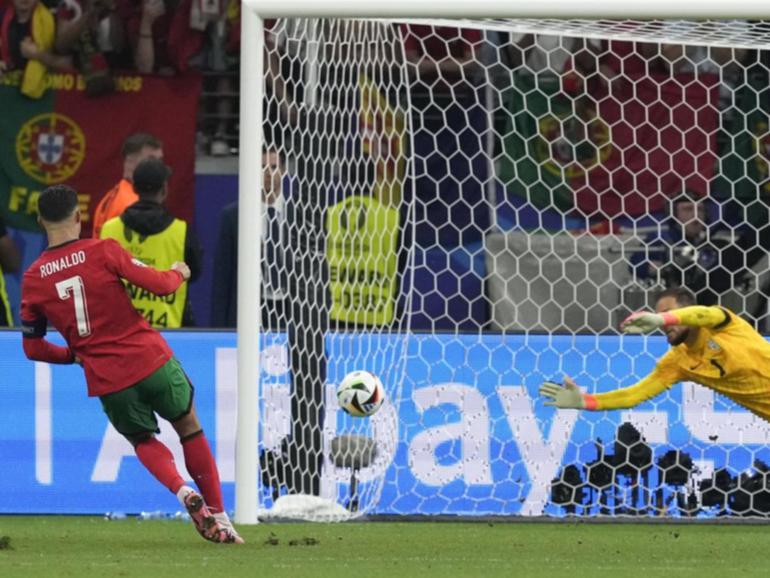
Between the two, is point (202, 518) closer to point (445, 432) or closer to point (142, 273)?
point (142, 273)

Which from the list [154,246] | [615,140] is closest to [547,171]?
[615,140]

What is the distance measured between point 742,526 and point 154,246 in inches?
135

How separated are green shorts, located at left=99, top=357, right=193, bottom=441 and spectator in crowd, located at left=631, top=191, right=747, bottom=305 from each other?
3698 mm

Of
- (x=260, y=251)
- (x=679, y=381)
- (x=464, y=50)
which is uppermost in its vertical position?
(x=464, y=50)

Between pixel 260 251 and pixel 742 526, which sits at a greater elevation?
pixel 260 251

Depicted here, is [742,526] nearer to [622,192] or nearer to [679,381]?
[679,381]

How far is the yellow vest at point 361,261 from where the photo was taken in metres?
8.92

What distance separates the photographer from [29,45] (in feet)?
38.6

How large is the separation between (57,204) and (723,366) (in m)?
3.23

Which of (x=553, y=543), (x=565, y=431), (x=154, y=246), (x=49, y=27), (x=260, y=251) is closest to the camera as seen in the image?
(x=553, y=543)

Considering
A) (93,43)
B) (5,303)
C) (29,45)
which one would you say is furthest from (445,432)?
(29,45)

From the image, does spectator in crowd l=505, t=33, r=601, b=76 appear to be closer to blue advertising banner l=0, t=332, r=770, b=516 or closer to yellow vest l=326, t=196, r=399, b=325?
yellow vest l=326, t=196, r=399, b=325

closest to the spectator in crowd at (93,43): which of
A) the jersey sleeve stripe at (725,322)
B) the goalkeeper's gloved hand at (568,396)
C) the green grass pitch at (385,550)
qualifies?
the green grass pitch at (385,550)

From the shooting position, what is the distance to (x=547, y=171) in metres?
10.8
